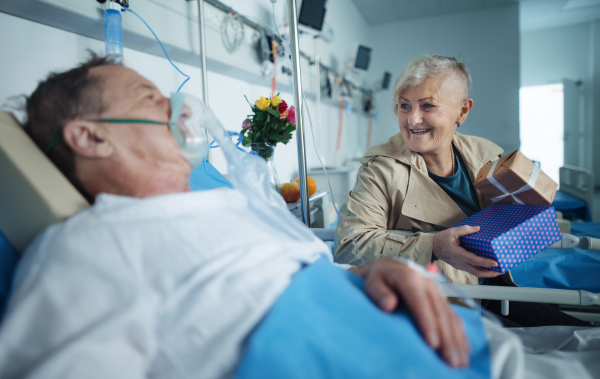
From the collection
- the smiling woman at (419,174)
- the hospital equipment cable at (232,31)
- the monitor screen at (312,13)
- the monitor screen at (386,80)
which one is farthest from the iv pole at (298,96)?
the monitor screen at (386,80)

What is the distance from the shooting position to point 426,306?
0.55m

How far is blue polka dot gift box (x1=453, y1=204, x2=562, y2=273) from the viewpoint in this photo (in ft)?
2.99

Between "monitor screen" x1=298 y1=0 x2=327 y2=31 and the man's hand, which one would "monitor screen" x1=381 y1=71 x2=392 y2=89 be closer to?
"monitor screen" x1=298 y1=0 x2=327 y2=31

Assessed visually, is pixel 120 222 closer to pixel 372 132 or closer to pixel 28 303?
pixel 28 303

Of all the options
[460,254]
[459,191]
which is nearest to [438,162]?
[459,191]

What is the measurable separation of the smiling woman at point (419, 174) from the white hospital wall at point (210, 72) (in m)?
0.75

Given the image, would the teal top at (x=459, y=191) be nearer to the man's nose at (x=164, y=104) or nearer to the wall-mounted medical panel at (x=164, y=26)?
the man's nose at (x=164, y=104)

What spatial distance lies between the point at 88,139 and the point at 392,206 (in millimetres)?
987

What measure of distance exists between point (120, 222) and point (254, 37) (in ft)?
6.06

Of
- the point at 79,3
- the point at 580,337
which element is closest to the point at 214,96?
the point at 79,3

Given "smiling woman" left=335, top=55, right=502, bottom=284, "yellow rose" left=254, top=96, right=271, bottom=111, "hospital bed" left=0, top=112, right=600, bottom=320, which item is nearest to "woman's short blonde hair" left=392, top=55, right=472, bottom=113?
"smiling woman" left=335, top=55, right=502, bottom=284

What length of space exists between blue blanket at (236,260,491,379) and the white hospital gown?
0.04 m

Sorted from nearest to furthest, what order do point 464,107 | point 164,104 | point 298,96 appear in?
point 164,104, point 298,96, point 464,107

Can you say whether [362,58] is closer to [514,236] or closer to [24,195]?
[514,236]
